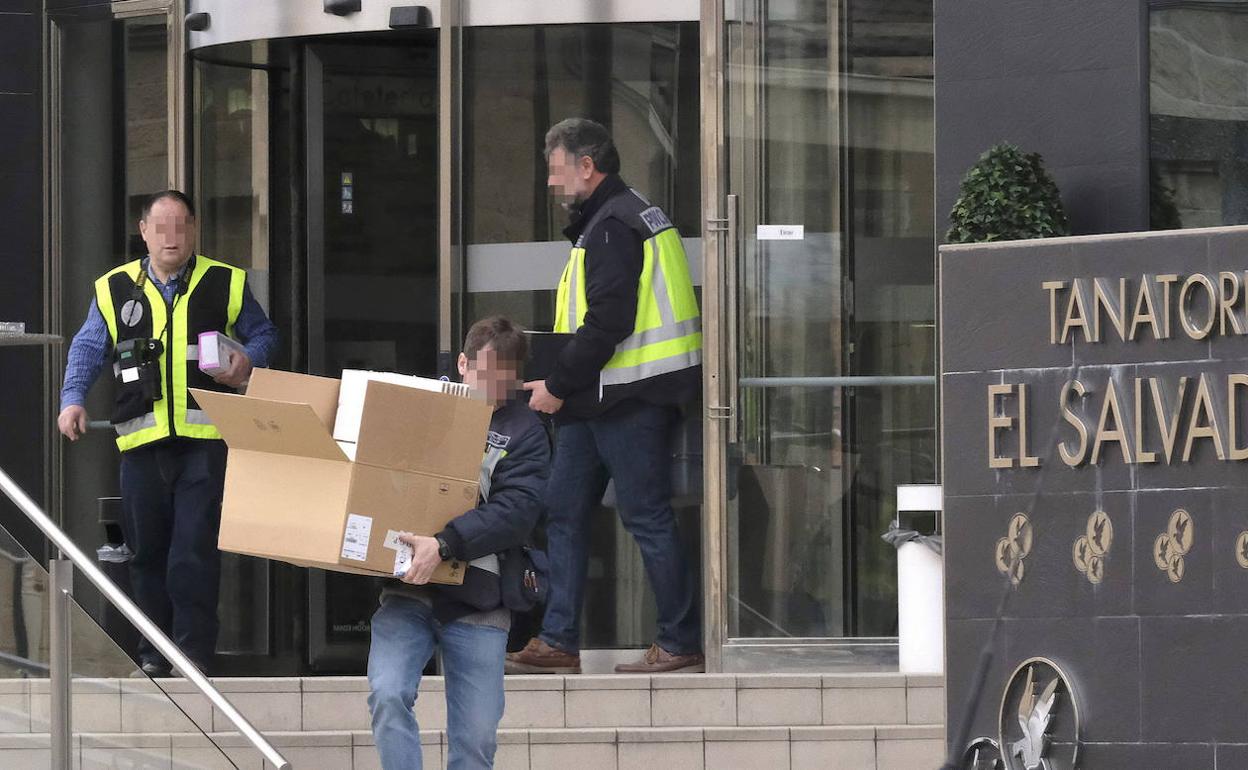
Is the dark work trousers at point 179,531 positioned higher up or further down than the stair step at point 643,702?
higher up

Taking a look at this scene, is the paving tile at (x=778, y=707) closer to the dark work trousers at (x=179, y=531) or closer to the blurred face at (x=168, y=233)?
the dark work trousers at (x=179, y=531)

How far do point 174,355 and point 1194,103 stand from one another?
12.2 ft

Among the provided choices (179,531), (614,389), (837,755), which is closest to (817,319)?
(614,389)

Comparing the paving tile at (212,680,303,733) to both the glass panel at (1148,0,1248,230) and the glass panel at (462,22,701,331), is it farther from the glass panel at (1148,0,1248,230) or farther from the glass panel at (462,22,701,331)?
the glass panel at (1148,0,1248,230)

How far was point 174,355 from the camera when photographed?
8438 mm

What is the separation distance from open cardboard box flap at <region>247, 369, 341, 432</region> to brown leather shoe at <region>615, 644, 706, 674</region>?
2.73m

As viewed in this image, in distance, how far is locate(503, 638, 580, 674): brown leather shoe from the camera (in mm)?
8586

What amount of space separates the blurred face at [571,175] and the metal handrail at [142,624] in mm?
2944

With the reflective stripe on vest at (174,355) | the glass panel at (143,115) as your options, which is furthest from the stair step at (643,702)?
the glass panel at (143,115)

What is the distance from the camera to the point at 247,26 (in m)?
9.62

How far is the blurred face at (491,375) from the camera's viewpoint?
→ 6.25m

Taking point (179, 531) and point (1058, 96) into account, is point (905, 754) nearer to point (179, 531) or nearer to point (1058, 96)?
point (1058, 96)

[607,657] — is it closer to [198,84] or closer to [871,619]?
[871,619]

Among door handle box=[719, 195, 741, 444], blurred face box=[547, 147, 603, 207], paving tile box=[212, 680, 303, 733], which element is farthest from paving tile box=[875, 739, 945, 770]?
blurred face box=[547, 147, 603, 207]
